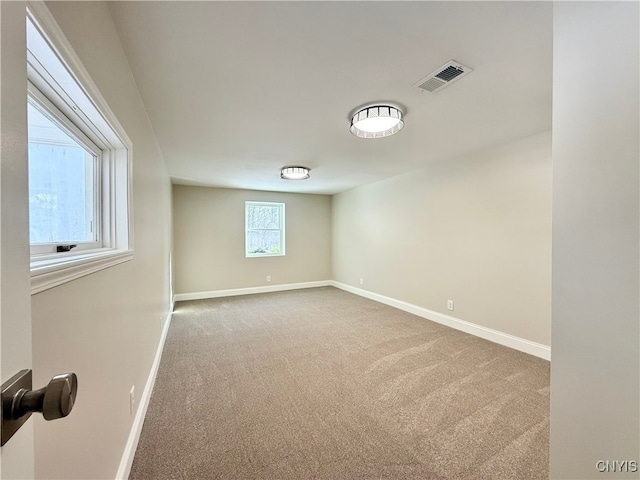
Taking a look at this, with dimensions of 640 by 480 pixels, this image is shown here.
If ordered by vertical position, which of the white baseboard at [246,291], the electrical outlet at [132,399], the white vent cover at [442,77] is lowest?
the white baseboard at [246,291]

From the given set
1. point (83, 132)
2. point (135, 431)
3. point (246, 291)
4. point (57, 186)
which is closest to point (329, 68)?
point (83, 132)

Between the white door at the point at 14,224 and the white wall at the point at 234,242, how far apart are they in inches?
205

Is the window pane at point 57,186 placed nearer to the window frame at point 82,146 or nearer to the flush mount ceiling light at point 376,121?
the window frame at point 82,146

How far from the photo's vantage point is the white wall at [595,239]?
2.54 ft

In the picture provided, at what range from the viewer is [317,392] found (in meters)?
2.08

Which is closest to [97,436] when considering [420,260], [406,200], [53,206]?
[53,206]

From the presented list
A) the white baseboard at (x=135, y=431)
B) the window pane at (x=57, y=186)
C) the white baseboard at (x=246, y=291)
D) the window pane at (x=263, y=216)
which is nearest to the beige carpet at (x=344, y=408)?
the white baseboard at (x=135, y=431)

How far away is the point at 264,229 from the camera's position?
597cm

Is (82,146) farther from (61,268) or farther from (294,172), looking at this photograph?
(294,172)

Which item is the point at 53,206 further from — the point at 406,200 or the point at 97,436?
the point at 406,200

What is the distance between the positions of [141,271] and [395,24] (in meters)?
2.18

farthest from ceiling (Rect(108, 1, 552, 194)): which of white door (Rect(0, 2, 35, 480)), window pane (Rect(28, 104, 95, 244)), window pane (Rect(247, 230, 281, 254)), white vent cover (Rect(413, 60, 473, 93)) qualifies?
window pane (Rect(247, 230, 281, 254))

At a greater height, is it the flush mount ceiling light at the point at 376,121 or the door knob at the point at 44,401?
the flush mount ceiling light at the point at 376,121

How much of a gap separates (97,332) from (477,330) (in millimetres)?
3652
